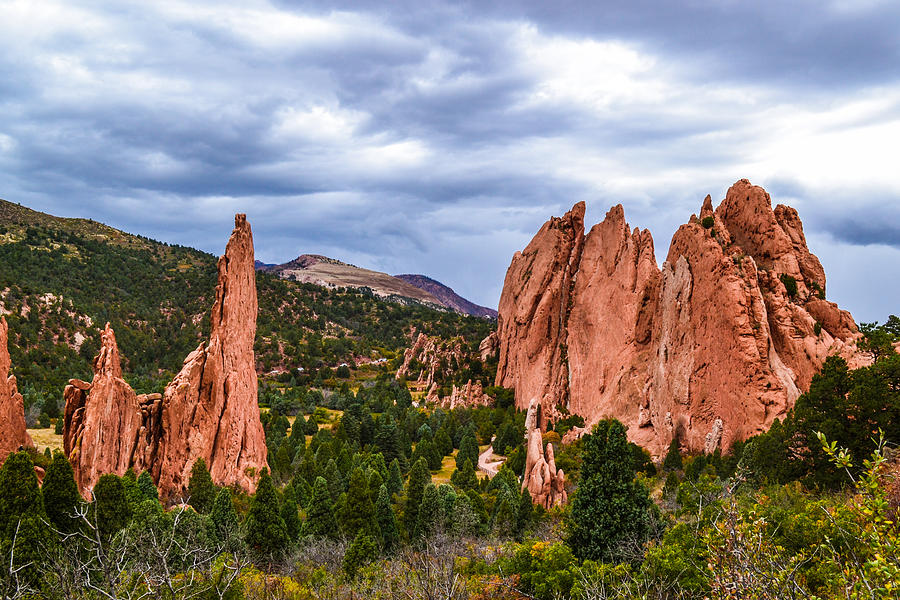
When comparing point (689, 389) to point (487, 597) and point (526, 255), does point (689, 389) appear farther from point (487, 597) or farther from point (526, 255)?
point (526, 255)

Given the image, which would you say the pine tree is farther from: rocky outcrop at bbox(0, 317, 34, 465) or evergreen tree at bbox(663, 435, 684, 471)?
evergreen tree at bbox(663, 435, 684, 471)

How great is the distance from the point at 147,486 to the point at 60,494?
24.6 feet

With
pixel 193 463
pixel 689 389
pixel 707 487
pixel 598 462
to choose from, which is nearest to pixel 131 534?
pixel 193 463

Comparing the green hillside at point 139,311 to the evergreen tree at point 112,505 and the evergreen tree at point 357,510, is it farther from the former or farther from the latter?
the evergreen tree at point 357,510

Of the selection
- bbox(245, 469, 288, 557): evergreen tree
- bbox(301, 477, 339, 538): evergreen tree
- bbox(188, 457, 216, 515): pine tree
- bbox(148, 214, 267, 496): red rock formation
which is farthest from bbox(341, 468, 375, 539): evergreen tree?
bbox(148, 214, 267, 496): red rock formation

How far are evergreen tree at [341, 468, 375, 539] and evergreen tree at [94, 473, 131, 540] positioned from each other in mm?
10254

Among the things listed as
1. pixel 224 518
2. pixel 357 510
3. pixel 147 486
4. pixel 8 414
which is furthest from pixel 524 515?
pixel 8 414

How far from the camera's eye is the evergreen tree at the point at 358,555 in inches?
951

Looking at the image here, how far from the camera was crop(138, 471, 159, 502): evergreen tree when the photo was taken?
28.4 meters

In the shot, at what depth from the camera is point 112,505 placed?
24094 millimetres

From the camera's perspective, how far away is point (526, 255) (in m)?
83.9

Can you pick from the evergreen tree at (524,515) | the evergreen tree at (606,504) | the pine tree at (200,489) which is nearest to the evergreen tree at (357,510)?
the pine tree at (200,489)

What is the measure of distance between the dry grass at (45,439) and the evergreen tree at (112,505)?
815 inches

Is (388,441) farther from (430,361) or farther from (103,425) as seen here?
(430,361)
